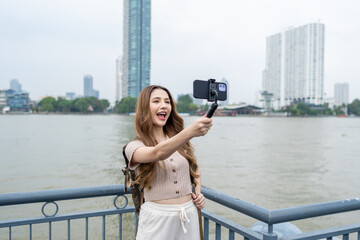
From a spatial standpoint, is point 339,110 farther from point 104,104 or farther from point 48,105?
point 48,105

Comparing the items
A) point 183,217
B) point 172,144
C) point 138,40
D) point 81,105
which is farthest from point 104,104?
point 172,144

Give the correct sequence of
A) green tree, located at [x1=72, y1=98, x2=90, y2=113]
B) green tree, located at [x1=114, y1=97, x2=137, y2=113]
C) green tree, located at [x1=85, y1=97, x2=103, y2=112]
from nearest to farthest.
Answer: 1. green tree, located at [x1=114, y1=97, x2=137, y2=113]
2. green tree, located at [x1=72, y1=98, x2=90, y2=113]
3. green tree, located at [x1=85, y1=97, x2=103, y2=112]

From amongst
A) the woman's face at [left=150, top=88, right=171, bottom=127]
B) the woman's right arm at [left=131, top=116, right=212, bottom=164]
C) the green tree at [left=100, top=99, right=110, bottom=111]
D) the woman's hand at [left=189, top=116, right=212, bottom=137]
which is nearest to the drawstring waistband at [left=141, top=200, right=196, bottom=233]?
the woman's right arm at [left=131, top=116, right=212, bottom=164]

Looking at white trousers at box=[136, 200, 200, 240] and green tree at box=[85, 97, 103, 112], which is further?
green tree at box=[85, 97, 103, 112]

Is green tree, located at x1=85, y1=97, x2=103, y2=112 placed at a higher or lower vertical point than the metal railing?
higher

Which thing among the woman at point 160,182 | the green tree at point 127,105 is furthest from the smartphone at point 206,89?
the green tree at point 127,105

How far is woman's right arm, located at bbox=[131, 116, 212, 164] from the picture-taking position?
135cm

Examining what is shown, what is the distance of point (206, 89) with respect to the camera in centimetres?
134

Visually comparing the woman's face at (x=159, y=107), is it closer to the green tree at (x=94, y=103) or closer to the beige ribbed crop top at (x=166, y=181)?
the beige ribbed crop top at (x=166, y=181)

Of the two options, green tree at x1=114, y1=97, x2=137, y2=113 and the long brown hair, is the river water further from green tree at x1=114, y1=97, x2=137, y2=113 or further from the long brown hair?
green tree at x1=114, y1=97, x2=137, y2=113

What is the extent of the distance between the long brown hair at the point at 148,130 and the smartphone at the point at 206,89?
54 centimetres

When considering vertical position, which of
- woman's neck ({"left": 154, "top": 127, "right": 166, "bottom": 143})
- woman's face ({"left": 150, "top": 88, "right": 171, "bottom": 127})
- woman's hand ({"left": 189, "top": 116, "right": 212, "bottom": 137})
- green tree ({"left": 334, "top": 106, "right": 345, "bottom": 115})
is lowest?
green tree ({"left": 334, "top": 106, "right": 345, "bottom": 115})

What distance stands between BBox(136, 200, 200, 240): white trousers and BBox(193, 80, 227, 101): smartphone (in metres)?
0.70

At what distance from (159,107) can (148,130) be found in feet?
0.48
